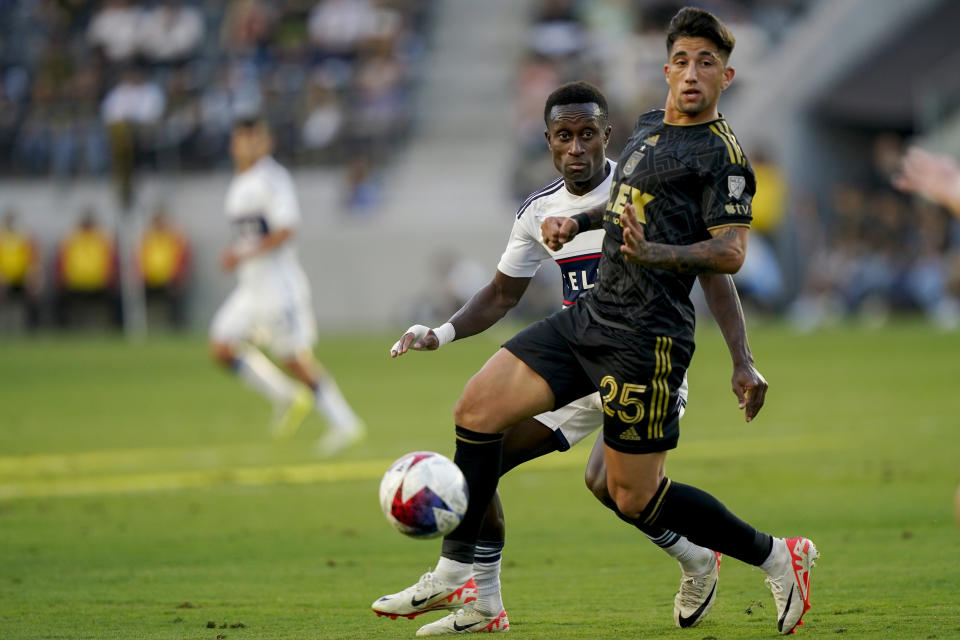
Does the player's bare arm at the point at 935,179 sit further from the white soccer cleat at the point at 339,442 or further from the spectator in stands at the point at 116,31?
the spectator in stands at the point at 116,31

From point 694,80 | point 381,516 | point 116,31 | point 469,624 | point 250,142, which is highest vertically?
point 116,31

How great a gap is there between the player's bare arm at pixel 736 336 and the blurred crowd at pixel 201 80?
1022 inches

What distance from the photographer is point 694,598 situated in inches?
247

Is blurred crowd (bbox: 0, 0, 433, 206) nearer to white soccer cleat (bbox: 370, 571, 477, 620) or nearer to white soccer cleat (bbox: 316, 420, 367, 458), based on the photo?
white soccer cleat (bbox: 316, 420, 367, 458)

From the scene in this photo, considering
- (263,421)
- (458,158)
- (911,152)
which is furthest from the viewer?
(458,158)

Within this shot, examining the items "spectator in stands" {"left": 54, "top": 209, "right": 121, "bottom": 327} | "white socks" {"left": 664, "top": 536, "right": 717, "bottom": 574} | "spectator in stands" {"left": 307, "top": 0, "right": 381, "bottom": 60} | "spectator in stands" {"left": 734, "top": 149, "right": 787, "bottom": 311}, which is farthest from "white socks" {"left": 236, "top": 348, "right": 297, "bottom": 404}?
"spectator in stands" {"left": 307, "top": 0, "right": 381, "bottom": 60}

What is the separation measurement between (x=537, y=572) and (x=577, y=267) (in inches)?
74.5

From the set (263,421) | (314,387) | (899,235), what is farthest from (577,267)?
(899,235)

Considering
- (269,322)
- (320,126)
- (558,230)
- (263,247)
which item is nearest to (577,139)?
Answer: (558,230)

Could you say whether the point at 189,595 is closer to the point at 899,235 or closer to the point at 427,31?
the point at 899,235

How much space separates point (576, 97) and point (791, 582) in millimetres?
2280

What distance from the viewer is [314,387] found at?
13.6 m

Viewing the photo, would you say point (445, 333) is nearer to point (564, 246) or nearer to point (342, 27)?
point (564, 246)

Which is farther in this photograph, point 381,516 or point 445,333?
point 381,516
